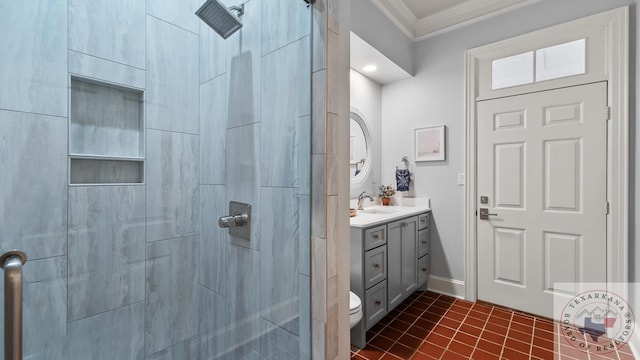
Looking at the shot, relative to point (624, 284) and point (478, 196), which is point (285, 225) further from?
point (624, 284)

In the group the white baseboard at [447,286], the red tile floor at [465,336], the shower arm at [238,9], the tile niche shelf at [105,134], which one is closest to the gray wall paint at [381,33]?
the shower arm at [238,9]

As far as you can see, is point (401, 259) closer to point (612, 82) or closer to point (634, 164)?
point (634, 164)

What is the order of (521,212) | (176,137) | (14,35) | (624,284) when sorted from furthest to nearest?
1. (521,212)
2. (624,284)
3. (176,137)
4. (14,35)

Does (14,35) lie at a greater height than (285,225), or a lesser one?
greater

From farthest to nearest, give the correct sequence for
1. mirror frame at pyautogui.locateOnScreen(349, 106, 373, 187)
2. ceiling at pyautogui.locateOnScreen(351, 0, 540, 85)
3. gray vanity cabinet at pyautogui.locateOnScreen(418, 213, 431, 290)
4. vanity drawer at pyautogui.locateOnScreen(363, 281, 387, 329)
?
1. mirror frame at pyautogui.locateOnScreen(349, 106, 373, 187)
2. gray vanity cabinet at pyautogui.locateOnScreen(418, 213, 431, 290)
3. ceiling at pyautogui.locateOnScreen(351, 0, 540, 85)
4. vanity drawer at pyautogui.locateOnScreen(363, 281, 387, 329)

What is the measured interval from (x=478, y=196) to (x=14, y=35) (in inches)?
118

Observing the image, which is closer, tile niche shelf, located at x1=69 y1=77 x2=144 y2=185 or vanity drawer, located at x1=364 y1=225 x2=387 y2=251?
tile niche shelf, located at x1=69 y1=77 x2=144 y2=185

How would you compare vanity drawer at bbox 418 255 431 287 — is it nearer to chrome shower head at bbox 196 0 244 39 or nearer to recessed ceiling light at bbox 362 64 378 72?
recessed ceiling light at bbox 362 64 378 72

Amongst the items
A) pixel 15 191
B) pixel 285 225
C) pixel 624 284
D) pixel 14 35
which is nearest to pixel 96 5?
pixel 14 35

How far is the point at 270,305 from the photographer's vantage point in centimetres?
103

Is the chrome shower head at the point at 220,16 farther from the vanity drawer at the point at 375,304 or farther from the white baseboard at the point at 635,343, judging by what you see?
the white baseboard at the point at 635,343

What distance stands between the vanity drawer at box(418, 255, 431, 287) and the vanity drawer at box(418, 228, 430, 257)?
0.06 m
